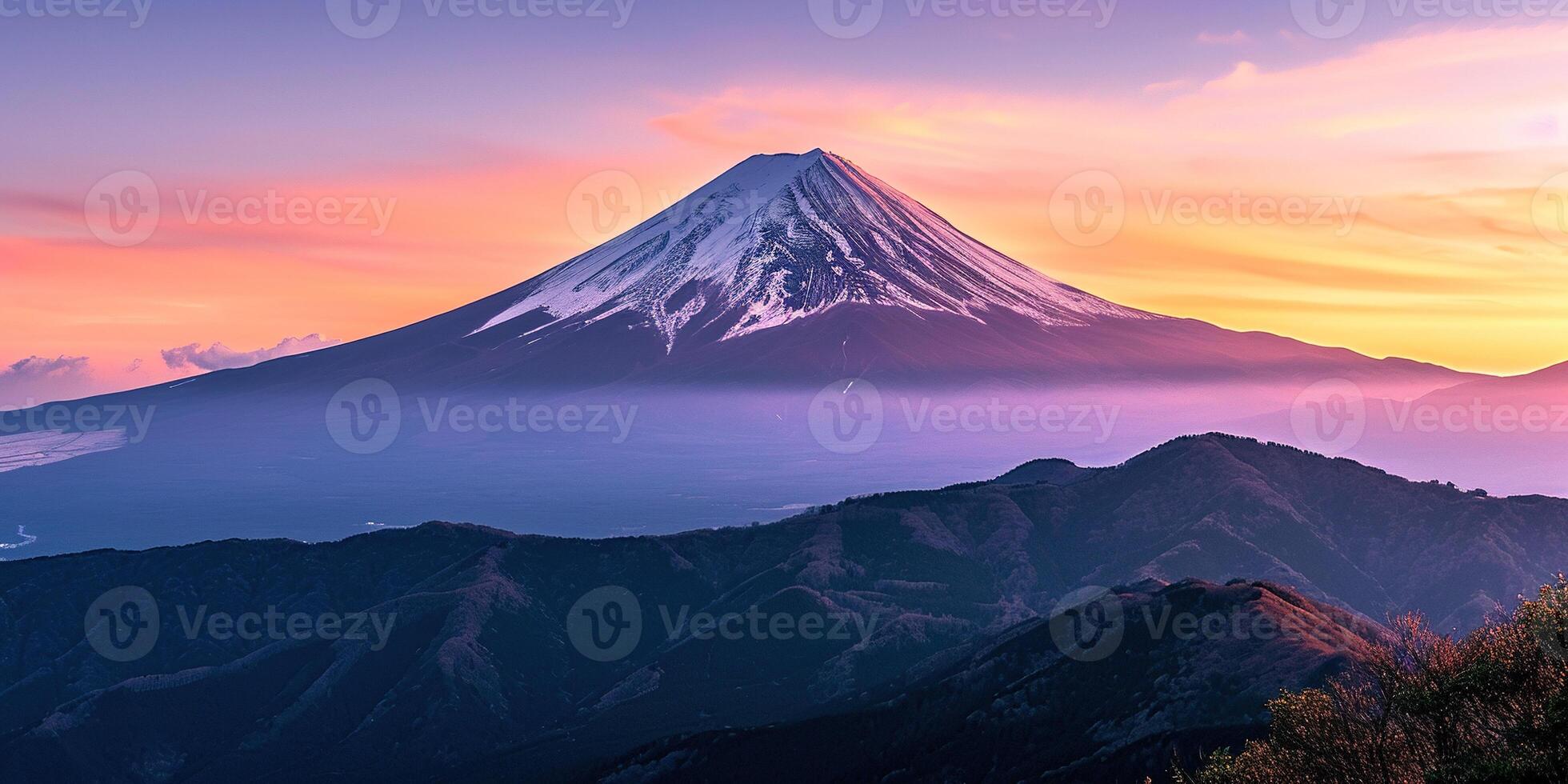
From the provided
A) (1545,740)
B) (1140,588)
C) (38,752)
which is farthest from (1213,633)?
(38,752)

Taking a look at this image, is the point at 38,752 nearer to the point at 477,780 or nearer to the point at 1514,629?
the point at 477,780

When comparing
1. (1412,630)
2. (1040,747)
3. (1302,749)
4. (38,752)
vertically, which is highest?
(1412,630)

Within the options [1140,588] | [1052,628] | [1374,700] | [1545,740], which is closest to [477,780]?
[1052,628]

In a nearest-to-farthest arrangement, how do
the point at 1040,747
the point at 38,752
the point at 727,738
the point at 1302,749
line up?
the point at 1302,749 < the point at 1040,747 < the point at 727,738 < the point at 38,752

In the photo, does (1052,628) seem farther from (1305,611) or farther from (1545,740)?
(1545,740)

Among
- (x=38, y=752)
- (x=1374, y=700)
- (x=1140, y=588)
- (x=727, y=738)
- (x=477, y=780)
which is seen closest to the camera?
(x=1374, y=700)

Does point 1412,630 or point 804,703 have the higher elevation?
point 1412,630

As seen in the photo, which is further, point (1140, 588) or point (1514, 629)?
point (1140, 588)

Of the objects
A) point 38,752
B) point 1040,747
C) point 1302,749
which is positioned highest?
point 1302,749

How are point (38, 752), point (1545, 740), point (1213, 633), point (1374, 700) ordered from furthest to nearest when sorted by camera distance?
point (38, 752), point (1213, 633), point (1374, 700), point (1545, 740)
